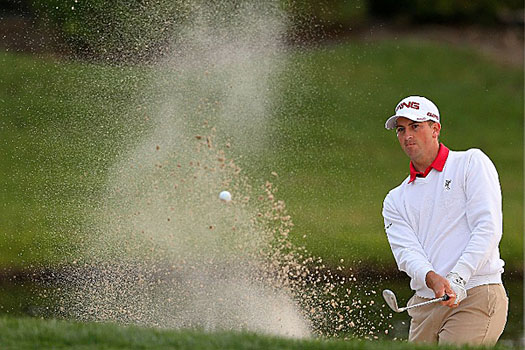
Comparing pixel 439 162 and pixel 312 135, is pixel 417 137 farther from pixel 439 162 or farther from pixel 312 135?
pixel 312 135

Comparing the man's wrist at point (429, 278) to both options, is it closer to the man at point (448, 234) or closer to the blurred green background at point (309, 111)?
the man at point (448, 234)

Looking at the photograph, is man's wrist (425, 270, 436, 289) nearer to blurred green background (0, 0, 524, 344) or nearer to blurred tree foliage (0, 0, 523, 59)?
blurred green background (0, 0, 524, 344)

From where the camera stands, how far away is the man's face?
5275 millimetres

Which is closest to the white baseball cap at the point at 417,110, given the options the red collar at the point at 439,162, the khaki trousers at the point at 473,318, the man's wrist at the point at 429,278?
the red collar at the point at 439,162

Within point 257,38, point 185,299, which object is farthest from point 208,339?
point 257,38

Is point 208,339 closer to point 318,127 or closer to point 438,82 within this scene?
point 318,127

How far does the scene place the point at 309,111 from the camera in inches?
573

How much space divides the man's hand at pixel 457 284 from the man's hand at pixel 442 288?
2 cm

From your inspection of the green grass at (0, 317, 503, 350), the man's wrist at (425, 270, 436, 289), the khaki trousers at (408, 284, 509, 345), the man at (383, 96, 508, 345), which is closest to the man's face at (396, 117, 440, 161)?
the man at (383, 96, 508, 345)

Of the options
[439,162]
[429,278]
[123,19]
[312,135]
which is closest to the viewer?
[429,278]

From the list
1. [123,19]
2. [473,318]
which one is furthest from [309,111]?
[473,318]

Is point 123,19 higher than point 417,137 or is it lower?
higher

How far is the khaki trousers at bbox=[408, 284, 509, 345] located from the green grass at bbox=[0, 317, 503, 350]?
1.43 ft

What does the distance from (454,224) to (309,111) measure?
9551 mm
